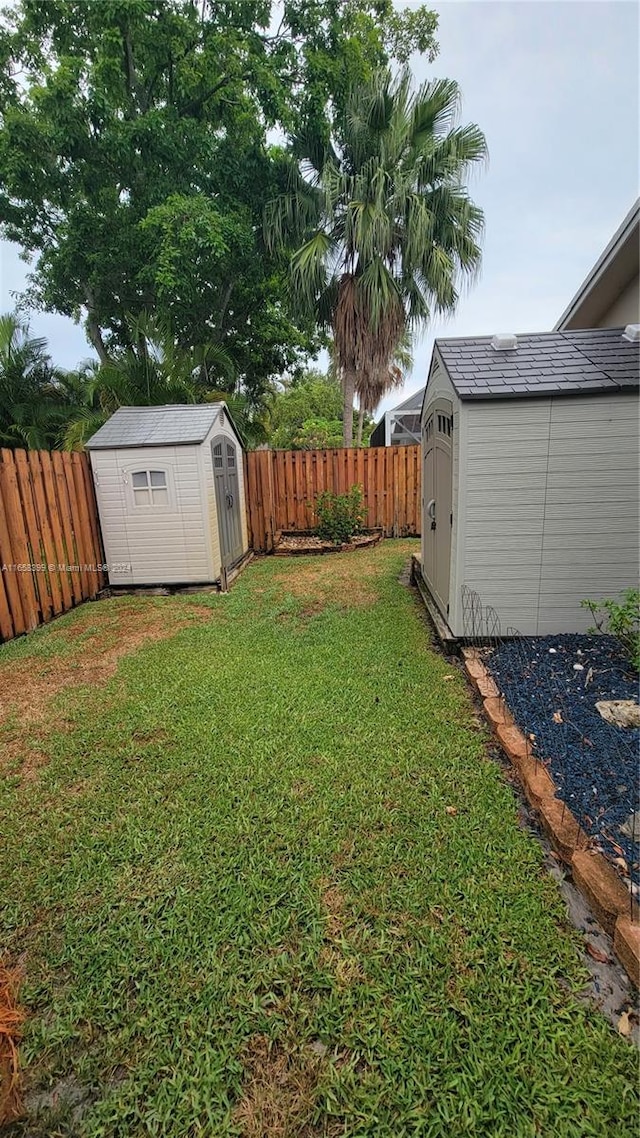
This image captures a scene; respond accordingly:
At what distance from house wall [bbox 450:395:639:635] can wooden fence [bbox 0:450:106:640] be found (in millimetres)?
4415

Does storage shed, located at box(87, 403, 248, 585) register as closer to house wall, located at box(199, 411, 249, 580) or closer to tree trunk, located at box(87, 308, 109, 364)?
house wall, located at box(199, 411, 249, 580)

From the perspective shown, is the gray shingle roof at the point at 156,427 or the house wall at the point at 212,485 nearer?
the gray shingle roof at the point at 156,427

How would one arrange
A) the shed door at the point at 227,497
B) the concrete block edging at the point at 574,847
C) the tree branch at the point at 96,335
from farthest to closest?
the tree branch at the point at 96,335, the shed door at the point at 227,497, the concrete block edging at the point at 574,847

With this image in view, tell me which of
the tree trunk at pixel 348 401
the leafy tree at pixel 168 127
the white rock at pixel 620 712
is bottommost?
the white rock at pixel 620 712

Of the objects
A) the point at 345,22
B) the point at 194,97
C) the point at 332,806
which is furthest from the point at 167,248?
the point at 332,806

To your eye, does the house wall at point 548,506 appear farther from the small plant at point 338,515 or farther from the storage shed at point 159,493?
the small plant at point 338,515

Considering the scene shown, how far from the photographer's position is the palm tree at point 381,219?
8.85 meters

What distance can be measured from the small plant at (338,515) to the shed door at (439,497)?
11.7ft

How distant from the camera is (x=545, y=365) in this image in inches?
151

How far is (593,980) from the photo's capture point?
154 cm

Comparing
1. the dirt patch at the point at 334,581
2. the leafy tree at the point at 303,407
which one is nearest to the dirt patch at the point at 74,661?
the dirt patch at the point at 334,581

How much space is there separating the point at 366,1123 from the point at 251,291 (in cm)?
1373

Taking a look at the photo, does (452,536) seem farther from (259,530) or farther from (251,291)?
(251,291)

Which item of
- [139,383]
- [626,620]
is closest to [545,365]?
[626,620]
